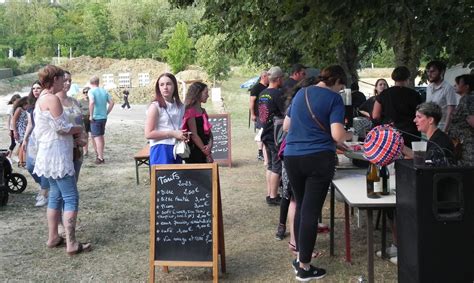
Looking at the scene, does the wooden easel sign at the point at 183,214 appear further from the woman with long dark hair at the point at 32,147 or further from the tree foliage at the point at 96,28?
the tree foliage at the point at 96,28

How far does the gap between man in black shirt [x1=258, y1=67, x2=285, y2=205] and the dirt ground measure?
35cm

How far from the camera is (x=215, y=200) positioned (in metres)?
4.28

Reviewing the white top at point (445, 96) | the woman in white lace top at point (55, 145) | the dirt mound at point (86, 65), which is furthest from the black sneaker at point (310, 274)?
the dirt mound at point (86, 65)

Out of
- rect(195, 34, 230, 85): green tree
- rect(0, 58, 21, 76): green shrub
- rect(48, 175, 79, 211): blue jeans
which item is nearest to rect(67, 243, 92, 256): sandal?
rect(48, 175, 79, 211): blue jeans

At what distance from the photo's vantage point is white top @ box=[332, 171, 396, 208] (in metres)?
3.76

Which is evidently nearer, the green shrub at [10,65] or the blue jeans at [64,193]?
the blue jeans at [64,193]

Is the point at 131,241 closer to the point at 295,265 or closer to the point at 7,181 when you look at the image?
the point at 295,265

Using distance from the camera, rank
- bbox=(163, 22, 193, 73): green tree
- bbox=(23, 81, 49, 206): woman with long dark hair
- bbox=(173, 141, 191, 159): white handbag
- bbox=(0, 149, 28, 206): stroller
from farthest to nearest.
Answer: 1. bbox=(163, 22, 193, 73): green tree
2. bbox=(0, 149, 28, 206): stroller
3. bbox=(23, 81, 49, 206): woman with long dark hair
4. bbox=(173, 141, 191, 159): white handbag

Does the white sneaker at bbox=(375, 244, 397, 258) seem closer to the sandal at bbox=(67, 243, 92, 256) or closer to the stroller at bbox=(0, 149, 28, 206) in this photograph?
the sandal at bbox=(67, 243, 92, 256)

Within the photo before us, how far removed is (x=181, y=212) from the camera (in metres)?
4.34

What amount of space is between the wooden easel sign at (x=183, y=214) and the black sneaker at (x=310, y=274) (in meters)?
0.71

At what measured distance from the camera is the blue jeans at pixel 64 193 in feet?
16.6

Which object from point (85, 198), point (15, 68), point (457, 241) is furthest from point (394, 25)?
point (15, 68)

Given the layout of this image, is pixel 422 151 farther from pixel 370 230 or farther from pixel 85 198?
pixel 85 198
